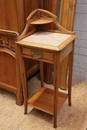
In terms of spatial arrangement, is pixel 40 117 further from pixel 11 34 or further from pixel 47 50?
pixel 11 34

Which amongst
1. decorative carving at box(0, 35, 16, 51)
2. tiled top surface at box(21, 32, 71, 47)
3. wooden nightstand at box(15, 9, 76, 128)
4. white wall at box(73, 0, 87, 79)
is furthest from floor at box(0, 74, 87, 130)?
tiled top surface at box(21, 32, 71, 47)

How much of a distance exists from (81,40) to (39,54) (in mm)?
891

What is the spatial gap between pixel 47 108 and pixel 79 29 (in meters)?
1.00

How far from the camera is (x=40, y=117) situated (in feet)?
5.32

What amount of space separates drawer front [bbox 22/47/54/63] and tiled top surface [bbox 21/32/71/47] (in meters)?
0.07

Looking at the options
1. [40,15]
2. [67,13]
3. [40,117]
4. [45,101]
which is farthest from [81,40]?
[40,117]

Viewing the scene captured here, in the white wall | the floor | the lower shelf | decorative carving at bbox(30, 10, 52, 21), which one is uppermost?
decorative carving at bbox(30, 10, 52, 21)

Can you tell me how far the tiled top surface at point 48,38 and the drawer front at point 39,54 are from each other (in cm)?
7

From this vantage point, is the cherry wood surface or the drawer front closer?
the drawer front

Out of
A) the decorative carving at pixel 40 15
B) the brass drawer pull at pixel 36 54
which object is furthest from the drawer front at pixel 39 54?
the decorative carving at pixel 40 15

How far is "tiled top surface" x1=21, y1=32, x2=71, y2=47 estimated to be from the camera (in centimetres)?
132

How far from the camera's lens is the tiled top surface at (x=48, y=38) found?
1.32m

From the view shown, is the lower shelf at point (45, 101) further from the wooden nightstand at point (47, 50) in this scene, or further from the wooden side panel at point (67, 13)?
the wooden side panel at point (67, 13)

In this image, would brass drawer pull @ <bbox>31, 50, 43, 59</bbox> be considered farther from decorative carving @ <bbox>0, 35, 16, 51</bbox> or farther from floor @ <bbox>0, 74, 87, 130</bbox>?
floor @ <bbox>0, 74, 87, 130</bbox>
